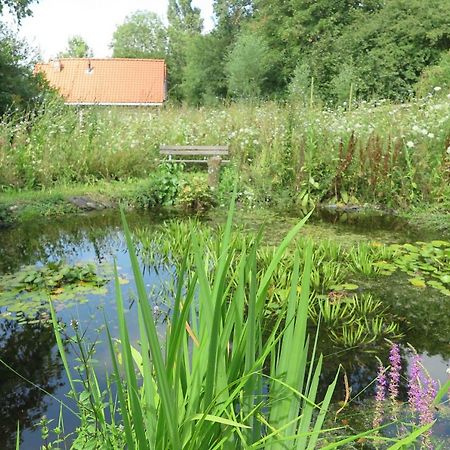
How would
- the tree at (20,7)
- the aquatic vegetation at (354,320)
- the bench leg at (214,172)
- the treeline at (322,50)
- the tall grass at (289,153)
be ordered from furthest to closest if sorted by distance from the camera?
the treeline at (322,50)
the tree at (20,7)
the bench leg at (214,172)
the tall grass at (289,153)
the aquatic vegetation at (354,320)

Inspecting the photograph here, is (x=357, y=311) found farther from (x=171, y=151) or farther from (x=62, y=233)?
(x=171, y=151)

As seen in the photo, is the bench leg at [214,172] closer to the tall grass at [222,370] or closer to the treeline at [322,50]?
the tall grass at [222,370]

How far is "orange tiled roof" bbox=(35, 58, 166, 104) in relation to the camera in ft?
105

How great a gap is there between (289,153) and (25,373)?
5.74 meters

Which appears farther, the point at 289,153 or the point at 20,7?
the point at 20,7

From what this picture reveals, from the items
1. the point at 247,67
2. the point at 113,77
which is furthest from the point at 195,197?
the point at 113,77

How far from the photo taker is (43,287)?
4176 millimetres

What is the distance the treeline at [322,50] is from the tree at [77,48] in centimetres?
3126

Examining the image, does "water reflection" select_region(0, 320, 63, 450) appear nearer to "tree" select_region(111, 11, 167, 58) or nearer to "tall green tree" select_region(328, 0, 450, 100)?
"tall green tree" select_region(328, 0, 450, 100)

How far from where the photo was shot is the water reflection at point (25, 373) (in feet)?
8.39

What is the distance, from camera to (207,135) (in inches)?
400

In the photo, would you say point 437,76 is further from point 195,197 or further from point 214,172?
point 195,197

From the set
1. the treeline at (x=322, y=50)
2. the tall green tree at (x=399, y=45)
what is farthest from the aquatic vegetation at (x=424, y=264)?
the tall green tree at (x=399, y=45)

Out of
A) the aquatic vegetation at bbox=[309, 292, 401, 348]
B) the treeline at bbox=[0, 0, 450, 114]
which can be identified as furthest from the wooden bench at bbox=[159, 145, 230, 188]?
the treeline at bbox=[0, 0, 450, 114]
